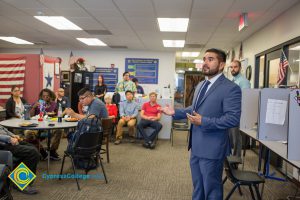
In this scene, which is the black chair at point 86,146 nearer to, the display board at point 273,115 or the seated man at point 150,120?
the display board at point 273,115

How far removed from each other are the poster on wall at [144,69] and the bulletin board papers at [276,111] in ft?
24.9

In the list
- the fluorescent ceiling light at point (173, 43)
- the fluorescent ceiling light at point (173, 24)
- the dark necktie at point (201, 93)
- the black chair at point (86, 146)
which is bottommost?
the black chair at point (86, 146)

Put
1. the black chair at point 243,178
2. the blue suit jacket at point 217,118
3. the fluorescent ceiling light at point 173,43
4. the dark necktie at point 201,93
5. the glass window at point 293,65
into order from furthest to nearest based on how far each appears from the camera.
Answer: the fluorescent ceiling light at point 173,43 → the glass window at point 293,65 → the black chair at point 243,178 → the dark necktie at point 201,93 → the blue suit jacket at point 217,118

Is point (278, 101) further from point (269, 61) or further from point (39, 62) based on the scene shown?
point (39, 62)

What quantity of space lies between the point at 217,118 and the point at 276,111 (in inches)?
45.4

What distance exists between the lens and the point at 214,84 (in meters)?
2.24

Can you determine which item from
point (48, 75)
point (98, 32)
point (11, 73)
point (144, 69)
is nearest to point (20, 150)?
point (11, 73)

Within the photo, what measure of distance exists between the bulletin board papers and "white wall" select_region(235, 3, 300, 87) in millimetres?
1855

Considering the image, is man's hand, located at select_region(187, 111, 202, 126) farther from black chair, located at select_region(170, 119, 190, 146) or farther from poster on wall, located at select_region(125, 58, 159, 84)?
poster on wall, located at select_region(125, 58, 159, 84)

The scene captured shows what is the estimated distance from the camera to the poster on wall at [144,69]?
10.4 m

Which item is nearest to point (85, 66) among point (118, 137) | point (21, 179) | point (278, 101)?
point (118, 137)

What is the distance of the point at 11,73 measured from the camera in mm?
6277

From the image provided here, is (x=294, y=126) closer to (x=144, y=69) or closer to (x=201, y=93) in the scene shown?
(x=201, y=93)

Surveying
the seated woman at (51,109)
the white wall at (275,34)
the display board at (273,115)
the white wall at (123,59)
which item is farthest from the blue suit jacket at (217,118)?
the white wall at (123,59)
